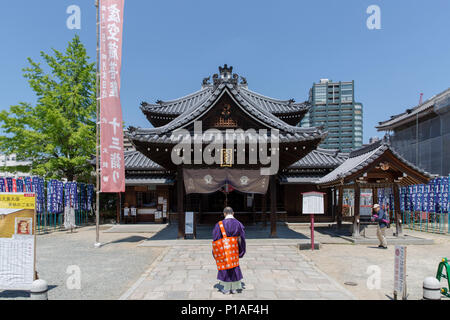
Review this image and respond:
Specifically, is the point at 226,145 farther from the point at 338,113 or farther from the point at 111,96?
the point at 338,113

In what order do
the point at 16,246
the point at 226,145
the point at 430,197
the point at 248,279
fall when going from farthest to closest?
the point at 430,197 → the point at 226,145 → the point at 248,279 → the point at 16,246

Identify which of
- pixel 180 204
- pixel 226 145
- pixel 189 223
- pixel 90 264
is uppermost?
pixel 226 145

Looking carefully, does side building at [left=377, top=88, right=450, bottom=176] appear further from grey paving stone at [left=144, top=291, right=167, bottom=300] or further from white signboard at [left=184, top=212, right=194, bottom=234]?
grey paving stone at [left=144, top=291, right=167, bottom=300]

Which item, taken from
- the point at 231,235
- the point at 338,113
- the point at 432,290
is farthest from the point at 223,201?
the point at 338,113

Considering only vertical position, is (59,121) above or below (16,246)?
above

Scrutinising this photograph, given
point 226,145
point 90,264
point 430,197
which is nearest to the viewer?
point 90,264

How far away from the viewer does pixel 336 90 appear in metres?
114

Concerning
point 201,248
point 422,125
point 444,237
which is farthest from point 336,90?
point 201,248

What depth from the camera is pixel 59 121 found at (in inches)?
811

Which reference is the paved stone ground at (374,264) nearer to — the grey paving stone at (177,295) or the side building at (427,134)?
the grey paving stone at (177,295)

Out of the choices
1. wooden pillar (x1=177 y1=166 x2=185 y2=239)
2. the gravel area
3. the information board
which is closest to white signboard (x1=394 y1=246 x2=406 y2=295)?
the gravel area

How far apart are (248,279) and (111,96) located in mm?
9571

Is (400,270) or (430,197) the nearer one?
(400,270)
